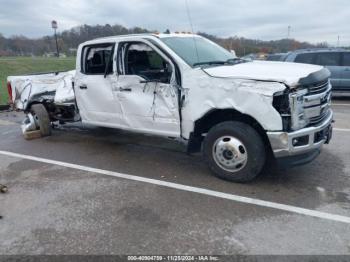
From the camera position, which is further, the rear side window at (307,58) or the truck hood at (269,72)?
the rear side window at (307,58)

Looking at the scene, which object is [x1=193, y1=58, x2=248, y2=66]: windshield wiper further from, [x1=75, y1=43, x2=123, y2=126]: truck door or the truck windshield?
[x1=75, y1=43, x2=123, y2=126]: truck door

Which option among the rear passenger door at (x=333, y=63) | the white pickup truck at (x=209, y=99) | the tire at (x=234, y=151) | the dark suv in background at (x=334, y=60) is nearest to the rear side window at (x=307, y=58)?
the dark suv in background at (x=334, y=60)

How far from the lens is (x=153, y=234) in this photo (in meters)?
3.40

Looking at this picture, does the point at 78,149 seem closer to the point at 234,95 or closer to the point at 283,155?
the point at 234,95

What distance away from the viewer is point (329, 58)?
11789 millimetres

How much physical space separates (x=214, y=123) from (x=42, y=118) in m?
4.28

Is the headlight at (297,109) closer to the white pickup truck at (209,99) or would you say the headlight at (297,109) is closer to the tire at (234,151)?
the white pickup truck at (209,99)

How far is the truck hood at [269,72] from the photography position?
3.92m

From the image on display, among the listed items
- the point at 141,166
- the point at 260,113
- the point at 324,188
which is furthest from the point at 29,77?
the point at 324,188

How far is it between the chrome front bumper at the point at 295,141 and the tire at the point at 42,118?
16.8ft

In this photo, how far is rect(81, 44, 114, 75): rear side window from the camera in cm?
578

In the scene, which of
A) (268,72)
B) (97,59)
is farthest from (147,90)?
(268,72)

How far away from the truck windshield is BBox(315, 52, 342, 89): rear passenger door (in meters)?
7.24

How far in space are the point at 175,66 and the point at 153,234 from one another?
7.58ft
